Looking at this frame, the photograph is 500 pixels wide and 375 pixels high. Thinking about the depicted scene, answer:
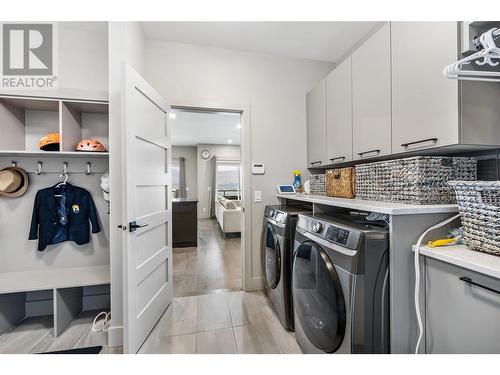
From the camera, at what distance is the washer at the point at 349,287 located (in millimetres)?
960

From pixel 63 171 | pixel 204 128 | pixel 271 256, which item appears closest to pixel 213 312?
pixel 271 256

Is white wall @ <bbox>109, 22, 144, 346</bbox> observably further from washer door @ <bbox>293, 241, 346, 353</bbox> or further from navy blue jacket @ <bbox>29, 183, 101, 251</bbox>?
washer door @ <bbox>293, 241, 346, 353</bbox>

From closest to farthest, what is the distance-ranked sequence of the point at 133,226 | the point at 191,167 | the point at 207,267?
the point at 133,226 → the point at 207,267 → the point at 191,167

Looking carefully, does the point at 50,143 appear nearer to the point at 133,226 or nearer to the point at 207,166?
the point at 133,226

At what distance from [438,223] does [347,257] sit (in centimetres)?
47

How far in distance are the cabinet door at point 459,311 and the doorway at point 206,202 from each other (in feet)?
5.58

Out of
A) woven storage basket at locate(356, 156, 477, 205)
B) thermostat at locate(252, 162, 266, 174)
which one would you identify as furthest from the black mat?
woven storage basket at locate(356, 156, 477, 205)

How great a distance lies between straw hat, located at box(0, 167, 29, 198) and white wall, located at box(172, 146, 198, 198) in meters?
5.81

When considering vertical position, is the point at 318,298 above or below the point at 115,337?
above

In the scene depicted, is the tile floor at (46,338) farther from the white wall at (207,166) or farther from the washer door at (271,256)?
the white wall at (207,166)

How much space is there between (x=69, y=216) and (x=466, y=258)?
270cm

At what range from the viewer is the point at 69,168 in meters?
1.95

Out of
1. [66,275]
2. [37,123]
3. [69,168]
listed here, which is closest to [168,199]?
[69,168]

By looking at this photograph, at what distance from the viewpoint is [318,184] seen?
2.15 metres
